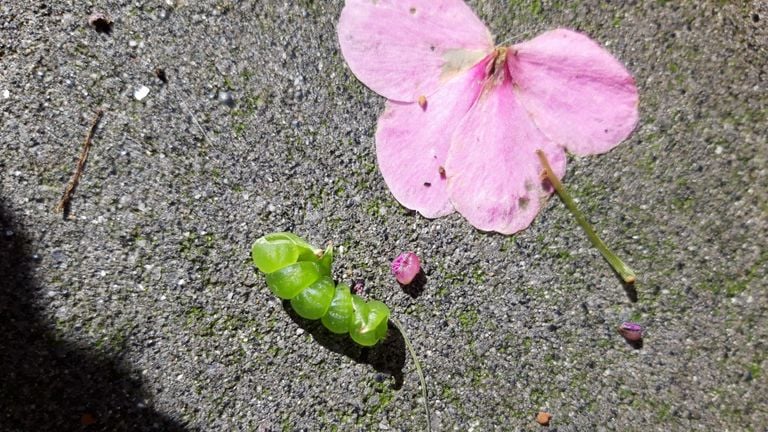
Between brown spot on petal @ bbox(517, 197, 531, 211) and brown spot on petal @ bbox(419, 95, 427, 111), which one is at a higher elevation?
brown spot on petal @ bbox(419, 95, 427, 111)

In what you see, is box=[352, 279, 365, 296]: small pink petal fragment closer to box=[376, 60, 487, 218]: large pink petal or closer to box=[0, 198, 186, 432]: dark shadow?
box=[376, 60, 487, 218]: large pink petal

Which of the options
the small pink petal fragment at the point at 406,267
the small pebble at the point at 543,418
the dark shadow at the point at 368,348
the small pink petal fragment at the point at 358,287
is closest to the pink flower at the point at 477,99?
the small pink petal fragment at the point at 406,267

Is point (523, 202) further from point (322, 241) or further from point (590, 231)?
point (322, 241)

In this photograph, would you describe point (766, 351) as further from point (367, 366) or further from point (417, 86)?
point (417, 86)

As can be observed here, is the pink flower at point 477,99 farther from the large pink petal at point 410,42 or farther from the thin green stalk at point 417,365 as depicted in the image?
the thin green stalk at point 417,365

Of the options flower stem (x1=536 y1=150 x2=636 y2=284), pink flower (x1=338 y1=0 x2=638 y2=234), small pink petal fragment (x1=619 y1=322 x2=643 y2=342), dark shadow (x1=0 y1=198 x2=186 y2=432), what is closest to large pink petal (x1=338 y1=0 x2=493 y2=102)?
pink flower (x1=338 y1=0 x2=638 y2=234)

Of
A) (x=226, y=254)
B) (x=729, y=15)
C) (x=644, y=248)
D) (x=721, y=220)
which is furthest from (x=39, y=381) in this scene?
(x=729, y=15)
